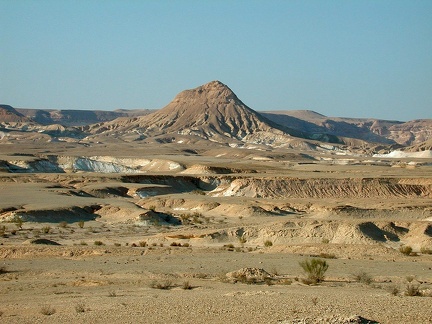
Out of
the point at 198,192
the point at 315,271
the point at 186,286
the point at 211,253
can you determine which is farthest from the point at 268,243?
the point at 198,192

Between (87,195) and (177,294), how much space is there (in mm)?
41541

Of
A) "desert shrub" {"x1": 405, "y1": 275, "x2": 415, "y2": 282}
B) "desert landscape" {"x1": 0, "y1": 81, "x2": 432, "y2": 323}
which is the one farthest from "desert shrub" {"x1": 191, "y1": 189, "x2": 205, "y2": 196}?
"desert shrub" {"x1": 405, "y1": 275, "x2": 415, "y2": 282}

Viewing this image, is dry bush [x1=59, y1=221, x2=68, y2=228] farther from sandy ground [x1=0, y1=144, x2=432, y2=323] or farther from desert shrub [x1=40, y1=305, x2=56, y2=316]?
desert shrub [x1=40, y1=305, x2=56, y2=316]

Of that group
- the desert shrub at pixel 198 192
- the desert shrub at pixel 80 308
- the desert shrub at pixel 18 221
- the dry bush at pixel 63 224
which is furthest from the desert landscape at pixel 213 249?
the dry bush at pixel 63 224

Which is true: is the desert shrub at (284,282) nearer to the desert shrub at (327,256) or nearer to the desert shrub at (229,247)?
the desert shrub at (327,256)

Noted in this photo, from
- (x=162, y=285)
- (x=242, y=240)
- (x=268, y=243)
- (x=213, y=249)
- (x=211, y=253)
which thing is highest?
(x=162, y=285)

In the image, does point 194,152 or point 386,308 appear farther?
point 194,152

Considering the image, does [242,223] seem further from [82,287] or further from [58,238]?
[82,287]

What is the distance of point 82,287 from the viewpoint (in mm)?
20750

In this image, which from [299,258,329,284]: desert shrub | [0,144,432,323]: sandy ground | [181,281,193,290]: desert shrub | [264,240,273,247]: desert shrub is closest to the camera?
[0,144,432,323]: sandy ground

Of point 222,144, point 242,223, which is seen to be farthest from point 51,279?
point 222,144

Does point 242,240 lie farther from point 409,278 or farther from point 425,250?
point 409,278

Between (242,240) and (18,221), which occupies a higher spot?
(242,240)

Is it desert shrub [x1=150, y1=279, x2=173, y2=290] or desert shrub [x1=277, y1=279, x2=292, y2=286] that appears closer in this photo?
desert shrub [x1=150, y1=279, x2=173, y2=290]
